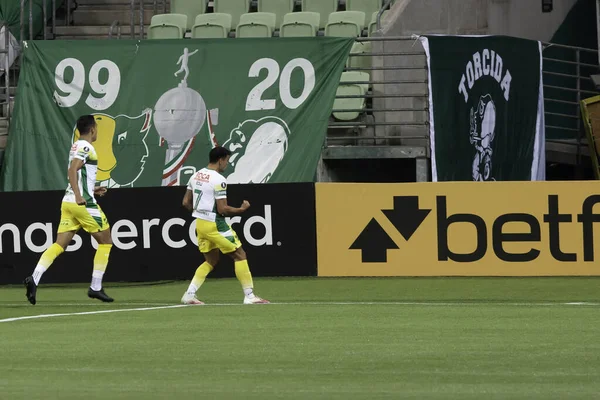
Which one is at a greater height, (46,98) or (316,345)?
(46,98)

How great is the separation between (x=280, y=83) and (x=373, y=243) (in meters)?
3.73

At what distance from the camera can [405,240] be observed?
18250 millimetres

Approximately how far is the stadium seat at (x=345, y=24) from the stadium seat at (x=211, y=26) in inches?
76.0

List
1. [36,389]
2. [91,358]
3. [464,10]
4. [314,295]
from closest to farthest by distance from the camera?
[36,389] < [91,358] < [314,295] < [464,10]

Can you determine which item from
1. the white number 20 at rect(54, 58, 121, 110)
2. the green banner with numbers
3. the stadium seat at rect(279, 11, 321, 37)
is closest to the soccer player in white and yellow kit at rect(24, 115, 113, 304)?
the green banner with numbers

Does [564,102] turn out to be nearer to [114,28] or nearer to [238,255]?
[114,28]

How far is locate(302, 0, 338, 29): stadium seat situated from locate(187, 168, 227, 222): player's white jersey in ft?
35.4

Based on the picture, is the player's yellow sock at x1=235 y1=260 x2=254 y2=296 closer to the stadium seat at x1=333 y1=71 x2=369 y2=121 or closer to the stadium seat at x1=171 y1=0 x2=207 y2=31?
the stadium seat at x1=333 y1=71 x2=369 y2=121

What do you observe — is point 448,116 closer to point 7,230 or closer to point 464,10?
point 464,10

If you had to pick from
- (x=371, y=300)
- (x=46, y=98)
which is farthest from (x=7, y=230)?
(x=371, y=300)

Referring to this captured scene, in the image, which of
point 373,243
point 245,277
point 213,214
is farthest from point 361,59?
point 245,277

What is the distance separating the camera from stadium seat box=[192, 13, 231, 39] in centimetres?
2436

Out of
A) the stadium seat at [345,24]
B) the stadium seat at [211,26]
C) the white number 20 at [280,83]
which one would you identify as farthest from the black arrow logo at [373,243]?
the stadium seat at [211,26]

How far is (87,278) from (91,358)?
396 inches
